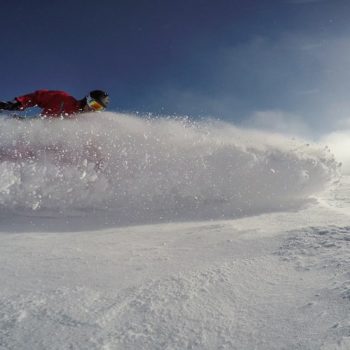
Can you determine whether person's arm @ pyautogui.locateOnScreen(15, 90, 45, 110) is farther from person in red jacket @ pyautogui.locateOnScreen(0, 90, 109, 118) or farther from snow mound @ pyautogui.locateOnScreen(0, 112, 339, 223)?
snow mound @ pyautogui.locateOnScreen(0, 112, 339, 223)

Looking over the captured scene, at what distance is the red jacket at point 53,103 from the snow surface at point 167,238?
282 mm

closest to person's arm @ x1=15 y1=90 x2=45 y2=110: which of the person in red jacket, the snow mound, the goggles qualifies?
the person in red jacket

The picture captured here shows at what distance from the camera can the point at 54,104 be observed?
22.4 ft

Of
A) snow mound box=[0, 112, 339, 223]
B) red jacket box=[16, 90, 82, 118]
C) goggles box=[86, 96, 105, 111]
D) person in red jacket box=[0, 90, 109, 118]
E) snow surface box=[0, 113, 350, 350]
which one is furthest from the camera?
red jacket box=[16, 90, 82, 118]

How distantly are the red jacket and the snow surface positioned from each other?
11.1 inches

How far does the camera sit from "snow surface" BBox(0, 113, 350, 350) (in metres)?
1.85

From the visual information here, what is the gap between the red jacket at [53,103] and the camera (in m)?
6.78

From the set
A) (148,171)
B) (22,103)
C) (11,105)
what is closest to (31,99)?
(22,103)

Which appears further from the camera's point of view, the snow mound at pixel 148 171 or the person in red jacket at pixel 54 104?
the person in red jacket at pixel 54 104

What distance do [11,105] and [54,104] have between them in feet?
2.49

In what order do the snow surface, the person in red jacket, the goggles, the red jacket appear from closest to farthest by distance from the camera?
the snow surface, the goggles, the person in red jacket, the red jacket

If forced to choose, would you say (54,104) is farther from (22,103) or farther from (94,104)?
(94,104)

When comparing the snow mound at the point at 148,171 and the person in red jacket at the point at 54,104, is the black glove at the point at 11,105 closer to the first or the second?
the person in red jacket at the point at 54,104

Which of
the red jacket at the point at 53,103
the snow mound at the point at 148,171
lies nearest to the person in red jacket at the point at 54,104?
the red jacket at the point at 53,103
